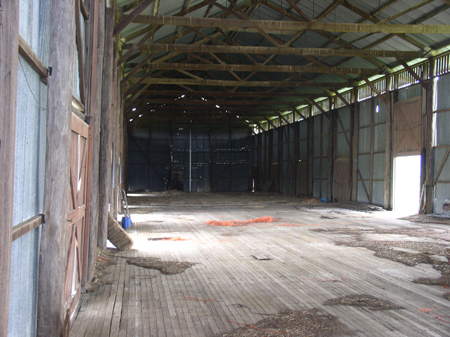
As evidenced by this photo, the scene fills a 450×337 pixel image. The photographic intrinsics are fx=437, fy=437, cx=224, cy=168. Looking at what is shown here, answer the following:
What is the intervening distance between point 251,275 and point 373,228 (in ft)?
24.2

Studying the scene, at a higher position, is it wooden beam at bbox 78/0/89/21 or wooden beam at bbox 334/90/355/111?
wooden beam at bbox 334/90/355/111

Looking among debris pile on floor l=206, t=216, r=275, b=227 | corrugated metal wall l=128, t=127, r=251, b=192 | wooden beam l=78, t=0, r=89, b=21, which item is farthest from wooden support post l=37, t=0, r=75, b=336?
corrugated metal wall l=128, t=127, r=251, b=192

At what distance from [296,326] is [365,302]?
1.43 m

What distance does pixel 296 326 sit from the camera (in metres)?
4.80

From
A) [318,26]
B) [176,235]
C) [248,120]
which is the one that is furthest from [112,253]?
[248,120]

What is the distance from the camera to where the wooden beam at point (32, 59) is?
2760 millimetres

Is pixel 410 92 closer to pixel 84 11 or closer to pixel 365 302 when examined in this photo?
pixel 365 302

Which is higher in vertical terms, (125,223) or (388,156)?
(388,156)

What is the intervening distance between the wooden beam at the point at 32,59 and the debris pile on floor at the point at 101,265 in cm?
362

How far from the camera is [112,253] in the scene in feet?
29.4

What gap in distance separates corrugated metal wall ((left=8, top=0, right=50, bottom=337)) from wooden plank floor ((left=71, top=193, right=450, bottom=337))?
148 centimetres

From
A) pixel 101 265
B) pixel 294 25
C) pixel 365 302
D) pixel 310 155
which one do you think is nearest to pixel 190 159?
pixel 310 155

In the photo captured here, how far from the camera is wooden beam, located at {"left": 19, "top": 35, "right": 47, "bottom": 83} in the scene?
2.76m

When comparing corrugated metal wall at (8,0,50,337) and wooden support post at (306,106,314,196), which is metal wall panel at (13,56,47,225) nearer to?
corrugated metal wall at (8,0,50,337)
